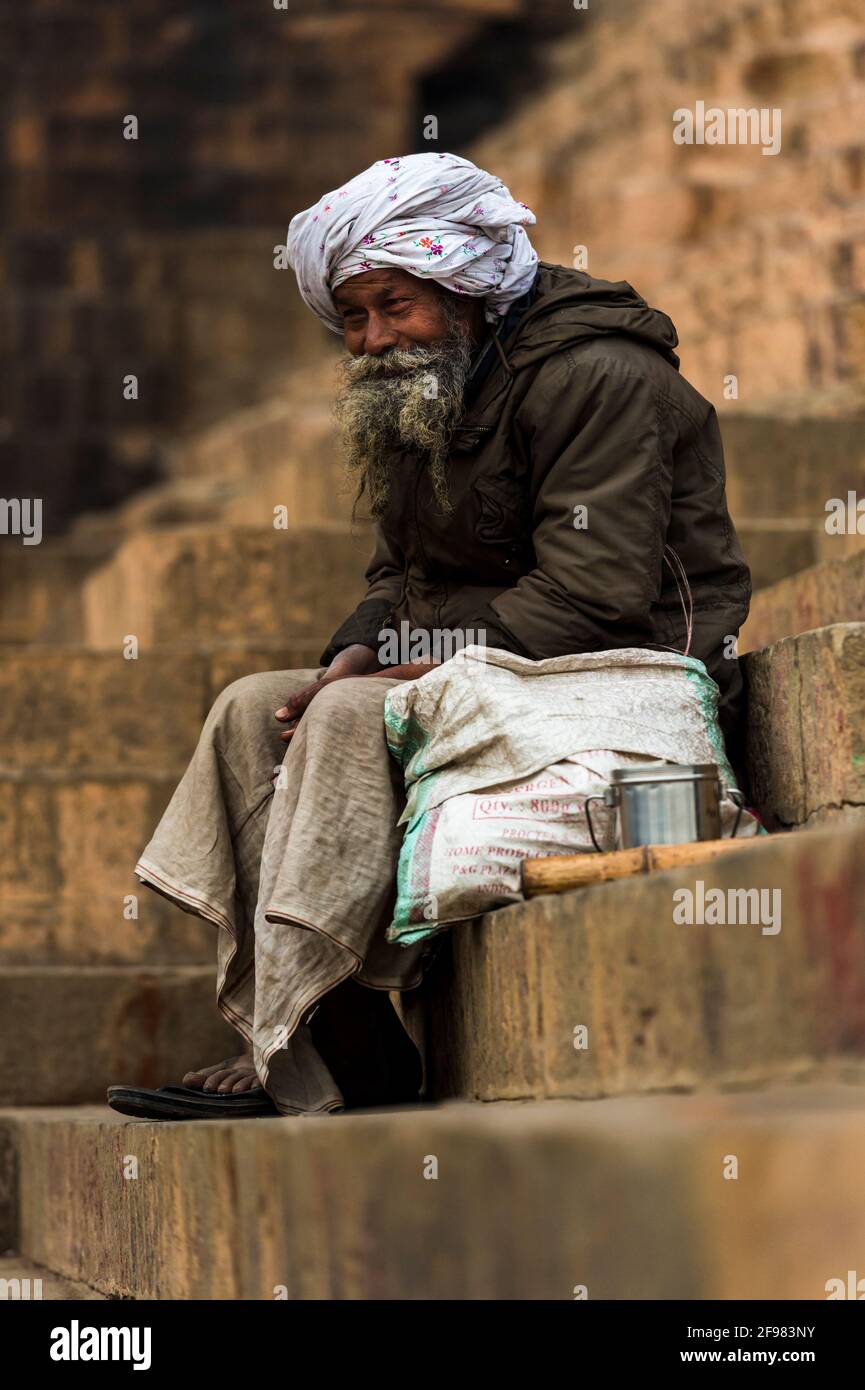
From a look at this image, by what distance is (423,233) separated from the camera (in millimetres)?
4129

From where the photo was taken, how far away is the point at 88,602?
7.95 metres

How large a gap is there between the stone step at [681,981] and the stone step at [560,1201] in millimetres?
83

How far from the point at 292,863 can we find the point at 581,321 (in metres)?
1.08

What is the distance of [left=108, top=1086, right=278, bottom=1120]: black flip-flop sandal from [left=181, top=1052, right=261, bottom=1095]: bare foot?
0.12ft

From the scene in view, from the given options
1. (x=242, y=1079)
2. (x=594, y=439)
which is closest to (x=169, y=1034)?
(x=242, y=1079)

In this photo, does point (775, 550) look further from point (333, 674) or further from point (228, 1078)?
point (228, 1078)

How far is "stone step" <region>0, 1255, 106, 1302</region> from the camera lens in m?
4.52

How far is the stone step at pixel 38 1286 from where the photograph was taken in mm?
4520

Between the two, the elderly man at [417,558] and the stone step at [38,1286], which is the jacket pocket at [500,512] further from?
the stone step at [38,1286]

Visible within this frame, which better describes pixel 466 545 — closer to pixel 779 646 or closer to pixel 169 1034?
pixel 779 646

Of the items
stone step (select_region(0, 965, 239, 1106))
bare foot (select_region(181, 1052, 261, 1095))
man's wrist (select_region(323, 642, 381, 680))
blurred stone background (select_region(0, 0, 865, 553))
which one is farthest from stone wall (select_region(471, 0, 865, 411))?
bare foot (select_region(181, 1052, 261, 1095))

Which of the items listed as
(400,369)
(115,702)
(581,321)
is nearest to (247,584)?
(115,702)

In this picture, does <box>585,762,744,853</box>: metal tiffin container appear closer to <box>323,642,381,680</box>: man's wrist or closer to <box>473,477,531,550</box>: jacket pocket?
<box>473,477,531,550</box>: jacket pocket

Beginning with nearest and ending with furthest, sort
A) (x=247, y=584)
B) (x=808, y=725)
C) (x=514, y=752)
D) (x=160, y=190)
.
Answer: (x=514, y=752)
(x=808, y=725)
(x=247, y=584)
(x=160, y=190)
